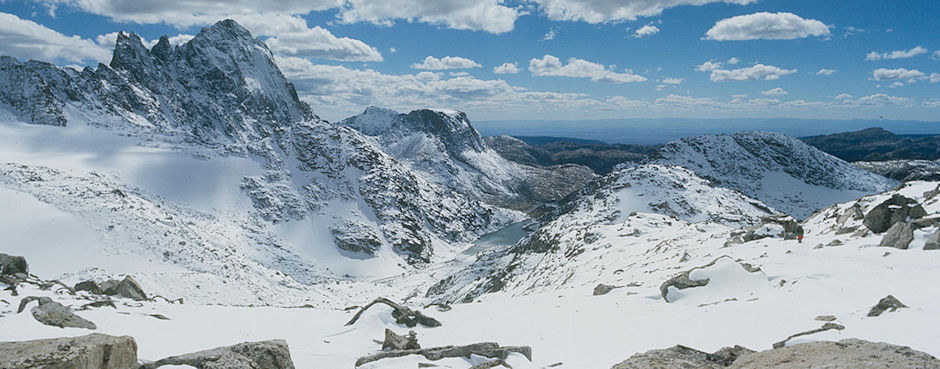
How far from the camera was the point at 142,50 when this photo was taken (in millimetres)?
197750

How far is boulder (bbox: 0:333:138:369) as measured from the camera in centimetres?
682

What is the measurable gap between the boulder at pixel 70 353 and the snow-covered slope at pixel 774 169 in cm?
15129

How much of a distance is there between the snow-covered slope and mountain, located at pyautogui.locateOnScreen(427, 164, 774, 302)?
4085 cm

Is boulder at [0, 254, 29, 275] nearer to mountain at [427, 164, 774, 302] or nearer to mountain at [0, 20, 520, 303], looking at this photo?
mountain at [427, 164, 774, 302]

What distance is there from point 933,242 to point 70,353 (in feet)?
81.8

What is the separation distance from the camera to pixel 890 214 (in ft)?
66.7

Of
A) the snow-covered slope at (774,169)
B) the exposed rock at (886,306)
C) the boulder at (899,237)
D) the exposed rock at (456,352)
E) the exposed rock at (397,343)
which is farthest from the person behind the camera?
the snow-covered slope at (774,169)

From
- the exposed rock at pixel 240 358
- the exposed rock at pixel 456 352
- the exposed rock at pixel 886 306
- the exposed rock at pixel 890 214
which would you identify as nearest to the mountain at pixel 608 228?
the exposed rock at pixel 890 214

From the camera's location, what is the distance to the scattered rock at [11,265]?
1872cm

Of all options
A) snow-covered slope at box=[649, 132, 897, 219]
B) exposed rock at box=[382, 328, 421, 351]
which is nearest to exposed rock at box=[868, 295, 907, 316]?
exposed rock at box=[382, 328, 421, 351]

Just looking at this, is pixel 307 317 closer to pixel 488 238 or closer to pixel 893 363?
pixel 893 363

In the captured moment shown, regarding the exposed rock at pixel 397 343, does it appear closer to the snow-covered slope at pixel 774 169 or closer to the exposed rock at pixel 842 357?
the exposed rock at pixel 842 357

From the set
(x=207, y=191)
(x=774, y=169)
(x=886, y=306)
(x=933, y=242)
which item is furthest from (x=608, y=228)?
(x=774, y=169)

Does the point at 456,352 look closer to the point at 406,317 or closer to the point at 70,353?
the point at 406,317
